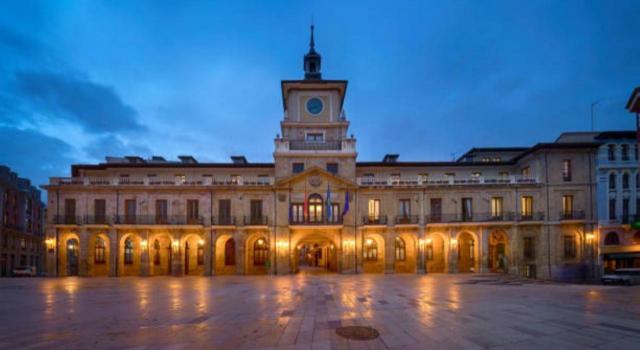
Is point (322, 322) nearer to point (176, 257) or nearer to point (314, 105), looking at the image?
point (176, 257)

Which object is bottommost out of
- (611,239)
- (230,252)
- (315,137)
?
(230,252)

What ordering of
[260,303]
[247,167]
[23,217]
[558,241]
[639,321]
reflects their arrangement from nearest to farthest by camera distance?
[639,321] < [260,303] < [558,241] < [247,167] < [23,217]

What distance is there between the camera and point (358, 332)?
9.51 meters

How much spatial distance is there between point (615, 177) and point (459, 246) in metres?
17.0

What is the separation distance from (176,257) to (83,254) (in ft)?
29.9

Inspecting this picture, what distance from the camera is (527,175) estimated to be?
39531mm

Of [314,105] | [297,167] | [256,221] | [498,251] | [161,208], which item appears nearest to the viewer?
[256,221]

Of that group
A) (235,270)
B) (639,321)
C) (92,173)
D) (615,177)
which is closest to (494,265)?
(615,177)

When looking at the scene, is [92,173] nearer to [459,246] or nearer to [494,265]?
[459,246]

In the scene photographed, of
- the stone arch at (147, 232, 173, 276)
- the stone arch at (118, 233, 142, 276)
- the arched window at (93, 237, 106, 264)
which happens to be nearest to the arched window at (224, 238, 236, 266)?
the stone arch at (147, 232, 173, 276)

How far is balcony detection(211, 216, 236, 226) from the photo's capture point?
1473 inches

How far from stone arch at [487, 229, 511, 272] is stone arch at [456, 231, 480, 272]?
1690 mm

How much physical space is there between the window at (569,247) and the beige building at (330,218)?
10 centimetres

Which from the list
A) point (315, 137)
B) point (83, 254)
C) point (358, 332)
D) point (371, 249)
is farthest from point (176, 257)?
point (358, 332)
